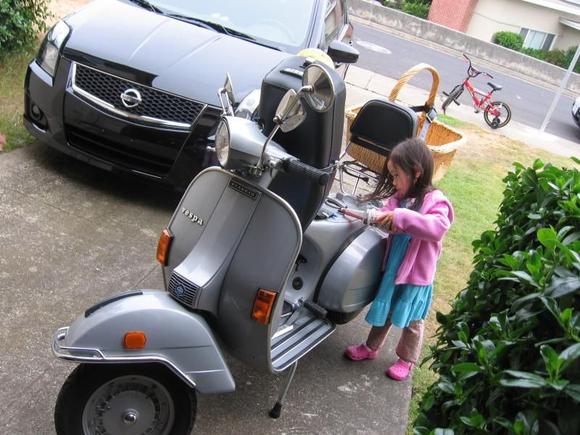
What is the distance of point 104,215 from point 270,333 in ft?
7.04

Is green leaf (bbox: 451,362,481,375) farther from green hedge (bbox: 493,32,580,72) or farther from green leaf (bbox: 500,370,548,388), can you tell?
green hedge (bbox: 493,32,580,72)

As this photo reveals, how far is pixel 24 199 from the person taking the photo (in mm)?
4227

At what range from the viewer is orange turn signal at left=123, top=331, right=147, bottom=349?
7.51 feet

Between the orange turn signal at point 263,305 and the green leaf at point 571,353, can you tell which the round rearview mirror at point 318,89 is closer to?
the orange turn signal at point 263,305

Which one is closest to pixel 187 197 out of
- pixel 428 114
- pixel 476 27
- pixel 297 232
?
pixel 297 232

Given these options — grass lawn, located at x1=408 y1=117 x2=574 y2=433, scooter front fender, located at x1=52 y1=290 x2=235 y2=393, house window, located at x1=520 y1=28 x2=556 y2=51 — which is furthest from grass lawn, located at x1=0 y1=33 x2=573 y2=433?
house window, located at x1=520 y1=28 x2=556 y2=51

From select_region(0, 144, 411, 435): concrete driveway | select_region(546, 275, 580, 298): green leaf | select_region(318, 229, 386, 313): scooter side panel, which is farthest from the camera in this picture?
select_region(318, 229, 386, 313): scooter side panel

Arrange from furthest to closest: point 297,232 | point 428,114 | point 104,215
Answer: point 104,215 < point 428,114 < point 297,232

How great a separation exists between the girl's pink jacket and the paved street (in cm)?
789

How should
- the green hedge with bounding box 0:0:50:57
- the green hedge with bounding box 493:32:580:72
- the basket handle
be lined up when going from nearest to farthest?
the basket handle
the green hedge with bounding box 0:0:50:57
the green hedge with bounding box 493:32:580:72

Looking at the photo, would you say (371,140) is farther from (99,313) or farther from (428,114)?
(99,313)

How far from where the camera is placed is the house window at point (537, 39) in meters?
28.6

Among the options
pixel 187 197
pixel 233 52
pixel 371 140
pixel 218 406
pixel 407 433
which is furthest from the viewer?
pixel 233 52

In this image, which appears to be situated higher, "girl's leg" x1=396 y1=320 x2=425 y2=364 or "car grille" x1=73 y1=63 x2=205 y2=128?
"car grille" x1=73 y1=63 x2=205 y2=128
